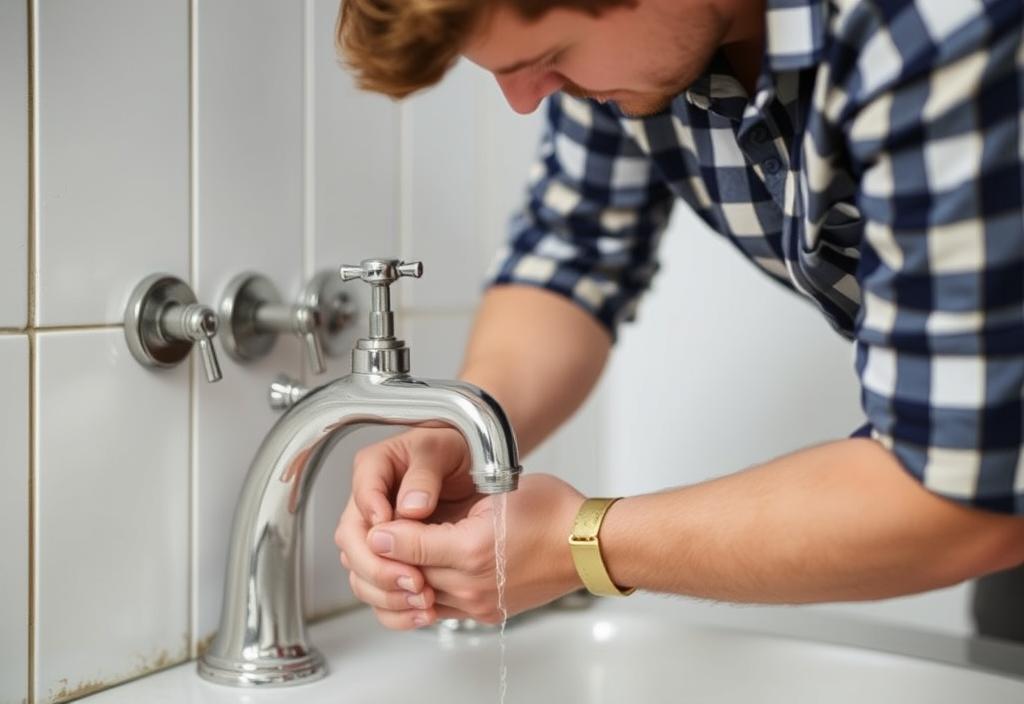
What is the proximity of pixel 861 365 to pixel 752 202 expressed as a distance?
0.21 meters

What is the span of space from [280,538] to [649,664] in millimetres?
341

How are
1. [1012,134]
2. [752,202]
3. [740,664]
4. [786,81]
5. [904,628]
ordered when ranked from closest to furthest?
[1012,134]
[786,81]
[752,202]
[740,664]
[904,628]

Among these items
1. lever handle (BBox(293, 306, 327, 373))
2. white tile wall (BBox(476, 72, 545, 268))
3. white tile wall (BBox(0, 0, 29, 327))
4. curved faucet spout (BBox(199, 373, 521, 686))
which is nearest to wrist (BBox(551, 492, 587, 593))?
curved faucet spout (BBox(199, 373, 521, 686))

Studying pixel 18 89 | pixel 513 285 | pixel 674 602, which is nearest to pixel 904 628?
pixel 674 602

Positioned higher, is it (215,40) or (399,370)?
(215,40)

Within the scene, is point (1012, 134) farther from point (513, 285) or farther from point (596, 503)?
point (513, 285)

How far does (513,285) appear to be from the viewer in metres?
0.97

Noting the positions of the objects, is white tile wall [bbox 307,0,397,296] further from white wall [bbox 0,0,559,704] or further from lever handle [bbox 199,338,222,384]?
lever handle [bbox 199,338,222,384]

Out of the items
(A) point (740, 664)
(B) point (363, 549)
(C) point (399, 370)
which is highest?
(C) point (399, 370)

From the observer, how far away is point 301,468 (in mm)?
777

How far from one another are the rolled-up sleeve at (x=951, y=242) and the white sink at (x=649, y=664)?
1.16 feet

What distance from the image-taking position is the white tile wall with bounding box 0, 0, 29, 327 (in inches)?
26.8

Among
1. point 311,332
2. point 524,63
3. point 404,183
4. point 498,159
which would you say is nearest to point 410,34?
point 524,63

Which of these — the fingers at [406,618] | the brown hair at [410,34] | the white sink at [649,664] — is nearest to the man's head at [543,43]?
the brown hair at [410,34]
